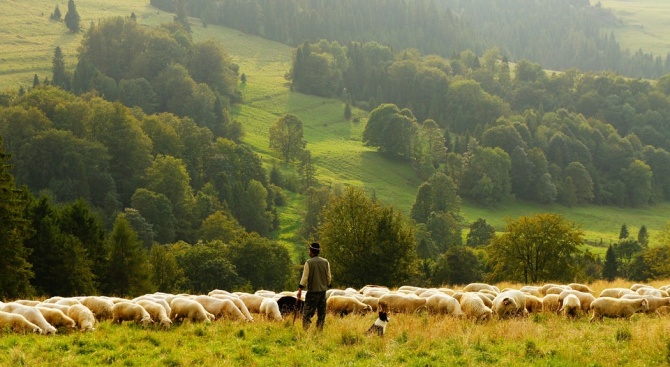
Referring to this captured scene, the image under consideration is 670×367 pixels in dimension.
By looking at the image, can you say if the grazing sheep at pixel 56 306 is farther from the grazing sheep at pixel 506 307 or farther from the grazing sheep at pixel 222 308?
the grazing sheep at pixel 506 307

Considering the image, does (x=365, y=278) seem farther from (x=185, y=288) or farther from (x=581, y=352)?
(x=581, y=352)

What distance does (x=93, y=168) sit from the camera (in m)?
139

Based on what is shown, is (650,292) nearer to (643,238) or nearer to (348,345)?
(348,345)

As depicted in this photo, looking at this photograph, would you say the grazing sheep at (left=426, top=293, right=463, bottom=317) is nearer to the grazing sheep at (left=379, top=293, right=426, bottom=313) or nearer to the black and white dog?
the grazing sheep at (left=379, top=293, right=426, bottom=313)

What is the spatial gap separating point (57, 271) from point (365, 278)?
23.9 m

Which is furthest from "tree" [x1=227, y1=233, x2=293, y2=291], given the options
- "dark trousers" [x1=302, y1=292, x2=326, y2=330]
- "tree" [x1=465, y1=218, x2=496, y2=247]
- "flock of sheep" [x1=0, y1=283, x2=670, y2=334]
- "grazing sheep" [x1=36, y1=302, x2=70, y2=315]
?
"dark trousers" [x1=302, y1=292, x2=326, y2=330]

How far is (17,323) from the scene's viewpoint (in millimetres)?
21938

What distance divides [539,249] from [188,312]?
2061 inches

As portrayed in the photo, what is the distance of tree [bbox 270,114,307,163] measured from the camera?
181 m

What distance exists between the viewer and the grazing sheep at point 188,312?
24.4 meters

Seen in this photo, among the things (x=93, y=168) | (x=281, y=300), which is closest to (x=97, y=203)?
(x=93, y=168)

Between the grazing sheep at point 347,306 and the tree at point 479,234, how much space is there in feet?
371

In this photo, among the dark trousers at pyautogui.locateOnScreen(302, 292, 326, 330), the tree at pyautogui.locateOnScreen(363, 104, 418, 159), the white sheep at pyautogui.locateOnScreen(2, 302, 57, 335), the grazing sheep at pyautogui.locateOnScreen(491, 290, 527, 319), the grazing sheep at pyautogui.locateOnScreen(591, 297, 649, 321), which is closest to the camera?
the white sheep at pyautogui.locateOnScreen(2, 302, 57, 335)

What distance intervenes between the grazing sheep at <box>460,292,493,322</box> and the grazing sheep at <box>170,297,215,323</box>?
8.38 meters
